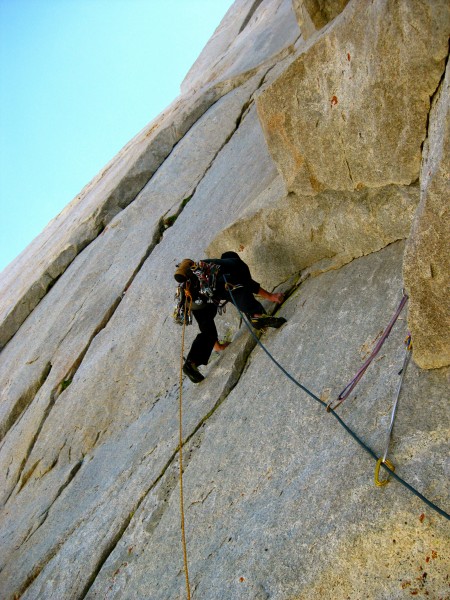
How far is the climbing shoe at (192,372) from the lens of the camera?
675cm

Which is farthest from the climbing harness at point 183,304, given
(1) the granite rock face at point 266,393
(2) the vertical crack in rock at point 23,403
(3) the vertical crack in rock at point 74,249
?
(3) the vertical crack in rock at point 74,249

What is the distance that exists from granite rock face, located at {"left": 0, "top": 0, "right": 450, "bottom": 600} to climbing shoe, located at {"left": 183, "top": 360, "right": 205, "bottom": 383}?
12 cm

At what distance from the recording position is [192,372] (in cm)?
677

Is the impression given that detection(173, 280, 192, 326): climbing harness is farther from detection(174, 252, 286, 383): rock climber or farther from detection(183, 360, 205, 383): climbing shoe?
detection(183, 360, 205, 383): climbing shoe

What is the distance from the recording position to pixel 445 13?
4.05m

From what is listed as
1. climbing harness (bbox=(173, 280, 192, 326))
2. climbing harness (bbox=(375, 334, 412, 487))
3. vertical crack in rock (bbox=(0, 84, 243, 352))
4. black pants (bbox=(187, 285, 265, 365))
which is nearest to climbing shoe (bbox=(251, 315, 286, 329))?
black pants (bbox=(187, 285, 265, 365))

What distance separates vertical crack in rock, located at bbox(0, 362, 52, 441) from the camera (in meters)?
9.36

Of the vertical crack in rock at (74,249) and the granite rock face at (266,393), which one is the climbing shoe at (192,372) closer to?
the granite rock face at (266,393)

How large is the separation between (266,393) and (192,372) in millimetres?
1400

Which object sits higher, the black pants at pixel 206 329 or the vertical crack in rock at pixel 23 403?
the vertical crack in rock at pixel 23 403

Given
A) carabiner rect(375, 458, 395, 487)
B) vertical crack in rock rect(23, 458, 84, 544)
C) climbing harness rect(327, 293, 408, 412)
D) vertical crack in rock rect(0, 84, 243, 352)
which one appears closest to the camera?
carabiner rect(375, 458, 395, 487)

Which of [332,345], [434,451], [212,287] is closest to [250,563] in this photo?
[434,451]

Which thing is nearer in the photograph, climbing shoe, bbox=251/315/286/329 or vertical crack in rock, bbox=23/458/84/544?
climbing shoe, bbox=251/315/286/329

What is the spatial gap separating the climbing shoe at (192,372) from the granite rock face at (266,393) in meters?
0.12
